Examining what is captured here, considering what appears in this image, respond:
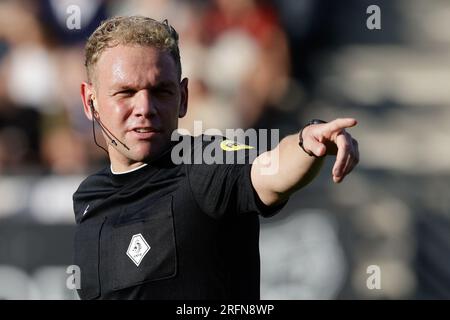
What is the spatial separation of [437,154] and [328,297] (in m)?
1.48

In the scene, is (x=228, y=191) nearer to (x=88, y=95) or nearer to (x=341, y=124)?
(x=341, y=124)

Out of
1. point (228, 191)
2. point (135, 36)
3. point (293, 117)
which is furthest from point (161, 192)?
point (293, 117)

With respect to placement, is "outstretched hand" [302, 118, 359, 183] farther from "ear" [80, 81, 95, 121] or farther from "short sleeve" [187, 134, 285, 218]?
"ear" [80, 81, 95, 121]

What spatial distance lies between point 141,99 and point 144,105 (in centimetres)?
4

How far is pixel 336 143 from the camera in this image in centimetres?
239

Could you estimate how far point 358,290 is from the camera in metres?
6.48

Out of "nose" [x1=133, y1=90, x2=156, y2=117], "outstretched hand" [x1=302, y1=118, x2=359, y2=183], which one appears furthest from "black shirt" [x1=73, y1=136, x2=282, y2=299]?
"outstretched hand" [x1=302, y1=118, x2=359, y2=183]

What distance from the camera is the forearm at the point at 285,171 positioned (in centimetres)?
258

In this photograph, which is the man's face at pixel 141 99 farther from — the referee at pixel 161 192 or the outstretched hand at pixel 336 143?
the outstretched hand at pixel 336 143

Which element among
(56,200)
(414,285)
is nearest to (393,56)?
(414,285)

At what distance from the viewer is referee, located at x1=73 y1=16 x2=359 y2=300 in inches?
108

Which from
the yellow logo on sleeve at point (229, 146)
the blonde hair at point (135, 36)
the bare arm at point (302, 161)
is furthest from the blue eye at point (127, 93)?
the bare arm at point (302, 161)

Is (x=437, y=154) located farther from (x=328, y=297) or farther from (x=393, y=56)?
(x=328, y=297)

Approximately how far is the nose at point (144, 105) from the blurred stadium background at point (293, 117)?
3.59 metres
